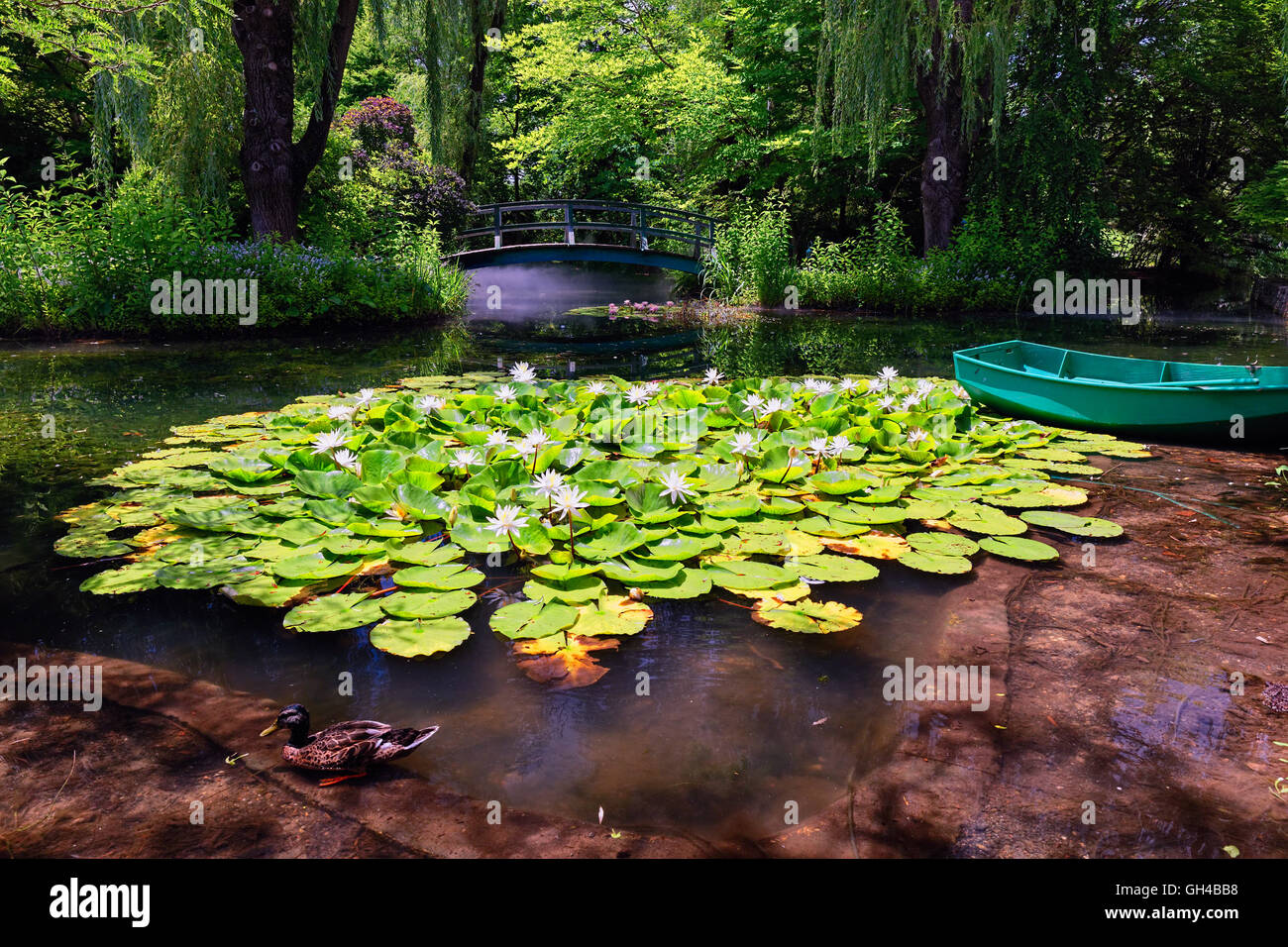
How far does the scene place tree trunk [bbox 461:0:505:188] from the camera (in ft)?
59.6

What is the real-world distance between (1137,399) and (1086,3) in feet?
39.5

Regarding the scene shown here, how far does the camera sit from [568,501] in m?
3.11

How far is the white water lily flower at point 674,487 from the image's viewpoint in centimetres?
336

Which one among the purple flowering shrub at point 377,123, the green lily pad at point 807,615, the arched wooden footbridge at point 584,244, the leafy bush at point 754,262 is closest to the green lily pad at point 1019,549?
the green lily pad at point 807,615

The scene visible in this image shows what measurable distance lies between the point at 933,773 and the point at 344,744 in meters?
1.50

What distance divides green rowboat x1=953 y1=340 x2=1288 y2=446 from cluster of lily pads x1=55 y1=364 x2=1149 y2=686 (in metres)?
0.38

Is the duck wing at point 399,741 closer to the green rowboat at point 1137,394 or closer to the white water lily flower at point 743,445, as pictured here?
the white water lily flower at point 743,445

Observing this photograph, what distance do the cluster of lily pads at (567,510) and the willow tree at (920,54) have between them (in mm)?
9540

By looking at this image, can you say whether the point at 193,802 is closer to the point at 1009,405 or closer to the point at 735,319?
the point at 1009,405

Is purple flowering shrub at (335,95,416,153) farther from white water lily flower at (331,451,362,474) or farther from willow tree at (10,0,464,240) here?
white water lily flower at (331,451,362,474)

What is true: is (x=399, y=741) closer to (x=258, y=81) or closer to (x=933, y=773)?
(x=933, y=773)

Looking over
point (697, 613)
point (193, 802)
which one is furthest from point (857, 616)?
point (193, 802)

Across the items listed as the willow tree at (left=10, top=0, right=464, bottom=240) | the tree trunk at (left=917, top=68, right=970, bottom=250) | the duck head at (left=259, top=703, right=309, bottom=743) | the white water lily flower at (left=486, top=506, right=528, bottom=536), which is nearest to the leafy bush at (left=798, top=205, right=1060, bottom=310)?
→ the tree trunk at (left=917, top=68, right=970, bottom=250)

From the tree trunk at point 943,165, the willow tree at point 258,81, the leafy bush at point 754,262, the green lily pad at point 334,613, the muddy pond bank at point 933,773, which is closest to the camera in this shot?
the muddy pond bank at point 933,773
